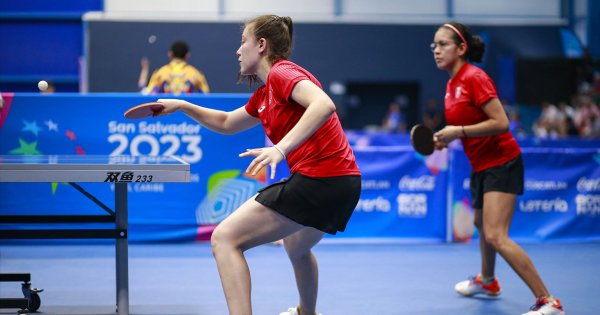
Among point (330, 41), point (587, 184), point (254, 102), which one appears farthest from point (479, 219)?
point (330, 41)

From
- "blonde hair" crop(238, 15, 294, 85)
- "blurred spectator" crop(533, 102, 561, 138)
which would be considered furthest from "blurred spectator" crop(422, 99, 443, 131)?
"blonde hair" crop(238, 15, 294, 85)

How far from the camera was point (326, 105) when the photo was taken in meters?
2.79

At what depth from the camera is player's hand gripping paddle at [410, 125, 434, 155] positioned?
4480 millimetres

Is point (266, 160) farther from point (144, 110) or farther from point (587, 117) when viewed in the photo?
point (587, 117)

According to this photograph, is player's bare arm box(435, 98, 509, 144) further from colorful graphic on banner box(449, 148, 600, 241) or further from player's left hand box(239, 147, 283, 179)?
colorful graphic on banner box(449, 148, 600, 241)

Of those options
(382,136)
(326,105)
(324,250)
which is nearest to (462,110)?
(326,105)

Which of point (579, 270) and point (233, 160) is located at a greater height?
point (233, 160)

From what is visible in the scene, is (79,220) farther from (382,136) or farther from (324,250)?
(382,136)

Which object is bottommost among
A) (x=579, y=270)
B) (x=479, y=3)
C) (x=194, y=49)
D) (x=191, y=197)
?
(x=579, y=270)

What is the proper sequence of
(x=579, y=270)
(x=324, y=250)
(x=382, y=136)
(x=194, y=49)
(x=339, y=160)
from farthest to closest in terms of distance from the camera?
(x=194, y=49)
(x=382, y=136)
(x=324, y=250)
(x=579, y=270)
(x=339, y=160)

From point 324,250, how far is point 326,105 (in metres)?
3.92

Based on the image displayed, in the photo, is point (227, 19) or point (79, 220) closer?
point (79, 220)

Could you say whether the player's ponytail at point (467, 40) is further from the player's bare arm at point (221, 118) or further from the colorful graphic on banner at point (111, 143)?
the colorful graphic on banner at point (111, 143)

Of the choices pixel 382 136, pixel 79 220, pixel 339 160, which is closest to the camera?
pixel 339 160
